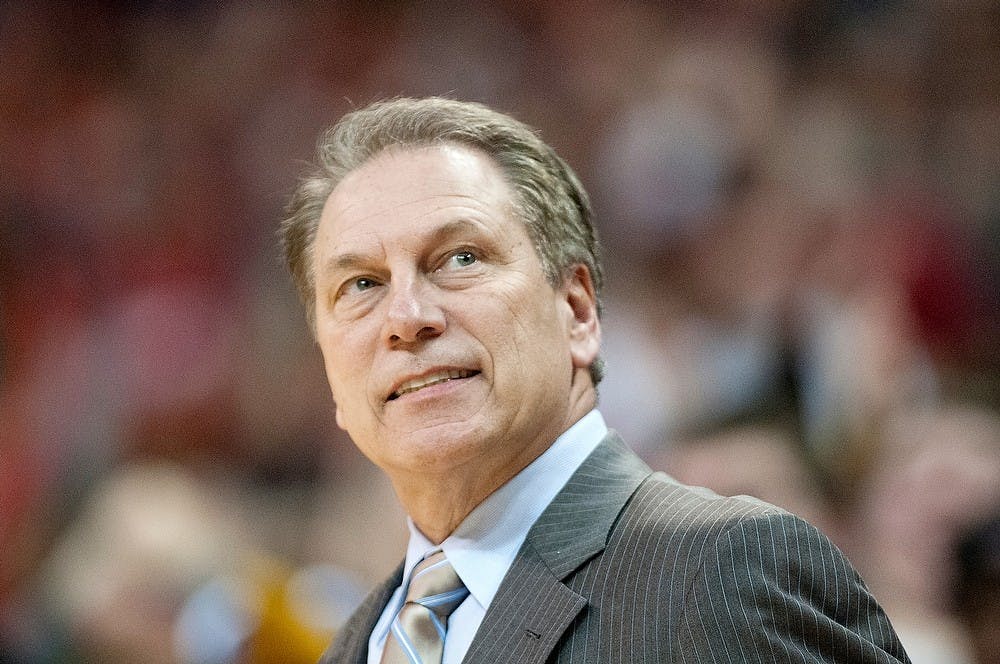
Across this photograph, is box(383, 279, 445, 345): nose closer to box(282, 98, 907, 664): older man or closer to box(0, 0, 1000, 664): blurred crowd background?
box(282, 98, 907, 664): older man

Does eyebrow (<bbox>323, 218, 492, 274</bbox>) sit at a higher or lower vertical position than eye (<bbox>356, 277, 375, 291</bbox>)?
higher

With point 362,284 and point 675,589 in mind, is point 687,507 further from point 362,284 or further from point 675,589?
point 362,284

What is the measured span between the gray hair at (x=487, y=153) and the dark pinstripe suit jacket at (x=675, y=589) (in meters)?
0.42

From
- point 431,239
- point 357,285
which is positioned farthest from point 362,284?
point 431,239

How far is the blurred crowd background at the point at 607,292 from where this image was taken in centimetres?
351

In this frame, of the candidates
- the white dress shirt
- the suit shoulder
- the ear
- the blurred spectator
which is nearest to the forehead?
the ear

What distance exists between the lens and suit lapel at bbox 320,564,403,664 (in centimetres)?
204

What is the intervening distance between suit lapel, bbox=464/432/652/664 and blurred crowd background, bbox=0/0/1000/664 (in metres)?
1.32

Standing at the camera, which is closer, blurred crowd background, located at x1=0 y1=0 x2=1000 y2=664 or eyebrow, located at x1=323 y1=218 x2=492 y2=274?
eyebrow, located at x1=323 y1=218 x2=492 y2=274

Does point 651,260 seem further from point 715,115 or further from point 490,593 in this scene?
point 490,593

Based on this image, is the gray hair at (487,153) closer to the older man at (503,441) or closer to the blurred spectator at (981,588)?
the older man at (503,441)

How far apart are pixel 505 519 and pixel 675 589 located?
38 cm

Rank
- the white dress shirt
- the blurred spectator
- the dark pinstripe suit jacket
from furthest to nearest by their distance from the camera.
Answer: the blurred spectator
the white dress shirt
the dark pinstripe suit jacket

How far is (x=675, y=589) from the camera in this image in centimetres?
155
